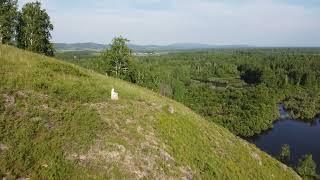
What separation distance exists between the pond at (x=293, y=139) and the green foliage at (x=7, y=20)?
223ft

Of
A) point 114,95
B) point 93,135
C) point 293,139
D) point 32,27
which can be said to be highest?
point 32,27

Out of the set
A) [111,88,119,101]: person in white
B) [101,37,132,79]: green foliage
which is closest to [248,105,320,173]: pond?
[101,37,132,79]: green foliage

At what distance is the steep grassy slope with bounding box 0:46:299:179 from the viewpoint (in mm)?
22156

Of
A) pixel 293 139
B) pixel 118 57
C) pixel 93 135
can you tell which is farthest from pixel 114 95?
pixel 293 139

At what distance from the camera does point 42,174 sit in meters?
20.3

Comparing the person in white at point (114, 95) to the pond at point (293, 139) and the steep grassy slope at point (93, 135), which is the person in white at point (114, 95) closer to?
the steep grassy slope at point (93, 135)

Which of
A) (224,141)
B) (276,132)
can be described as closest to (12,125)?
(224,141)

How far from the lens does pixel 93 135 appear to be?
2517 centimetres

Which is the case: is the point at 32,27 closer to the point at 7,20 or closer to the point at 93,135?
the point at 7,20

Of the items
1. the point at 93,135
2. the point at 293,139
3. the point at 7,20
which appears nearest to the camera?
the point at 93,135

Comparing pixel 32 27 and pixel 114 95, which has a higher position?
pixel 32 27

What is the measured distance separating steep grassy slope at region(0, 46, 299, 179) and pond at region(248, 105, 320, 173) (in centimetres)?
6387

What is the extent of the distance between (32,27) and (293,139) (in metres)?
84.3

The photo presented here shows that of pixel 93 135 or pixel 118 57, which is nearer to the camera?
pixel 93 135
